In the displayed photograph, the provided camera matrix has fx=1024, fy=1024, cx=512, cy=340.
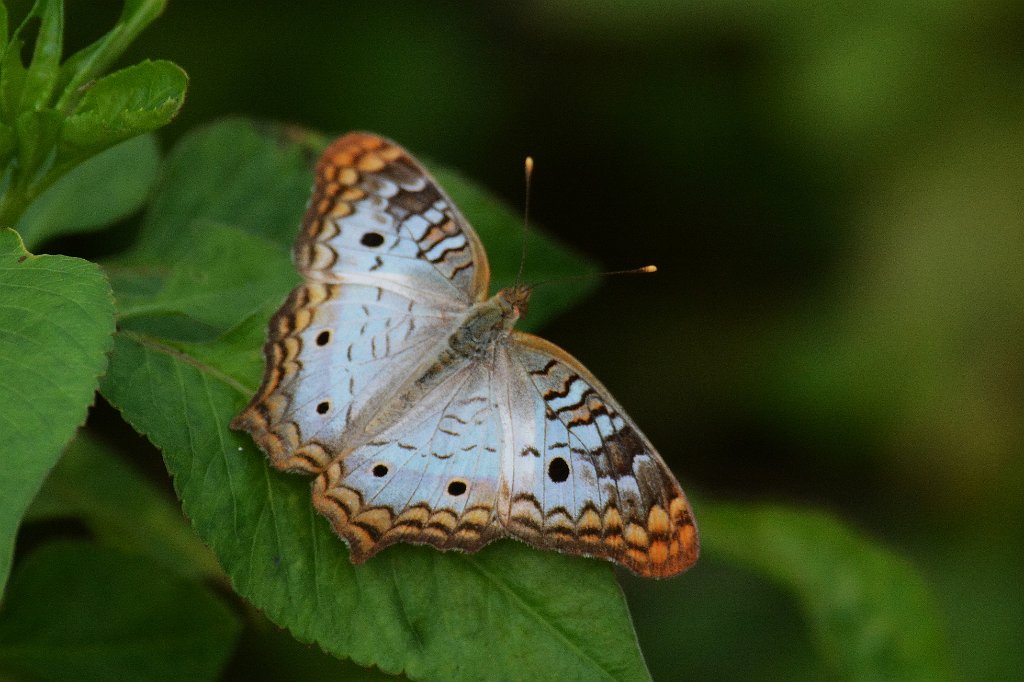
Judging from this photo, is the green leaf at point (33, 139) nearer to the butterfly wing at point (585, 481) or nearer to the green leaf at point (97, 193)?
the green leaf at point (97, 193)

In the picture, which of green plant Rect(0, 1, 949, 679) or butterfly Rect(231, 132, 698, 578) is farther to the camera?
butterfly Rect(231, 132, 698, 578)

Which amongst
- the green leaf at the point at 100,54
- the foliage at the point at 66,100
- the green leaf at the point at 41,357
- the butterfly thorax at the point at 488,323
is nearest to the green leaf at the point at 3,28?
the foliage at the point at 66,100

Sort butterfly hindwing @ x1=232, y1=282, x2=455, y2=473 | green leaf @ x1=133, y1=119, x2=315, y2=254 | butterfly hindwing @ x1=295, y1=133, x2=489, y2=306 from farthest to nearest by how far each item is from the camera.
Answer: green leaf @ x1=133, y1=119, x2=315, y2=254, butterfly hindwing @ x1=295, y1=133, x2=489, y2=306, butterfly hindwing @ x1=232, y1=282, x2=455, y2=473

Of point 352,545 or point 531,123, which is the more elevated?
point 531,123

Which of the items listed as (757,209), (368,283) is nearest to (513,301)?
(368,283)

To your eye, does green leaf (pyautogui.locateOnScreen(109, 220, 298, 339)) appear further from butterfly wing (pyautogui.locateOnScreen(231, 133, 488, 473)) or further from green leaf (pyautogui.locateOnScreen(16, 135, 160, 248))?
green leaf (pyautogui.locateOnScreen(16, 135, 160, 248))

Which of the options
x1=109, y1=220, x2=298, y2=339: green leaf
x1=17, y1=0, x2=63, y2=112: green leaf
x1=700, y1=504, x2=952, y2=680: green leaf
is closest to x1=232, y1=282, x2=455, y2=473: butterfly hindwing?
x1=109, y1=220, x2=298, y2=339: green leaf

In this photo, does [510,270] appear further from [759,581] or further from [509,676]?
[759,581]

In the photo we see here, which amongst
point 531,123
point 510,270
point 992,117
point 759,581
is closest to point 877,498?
point 759,581
